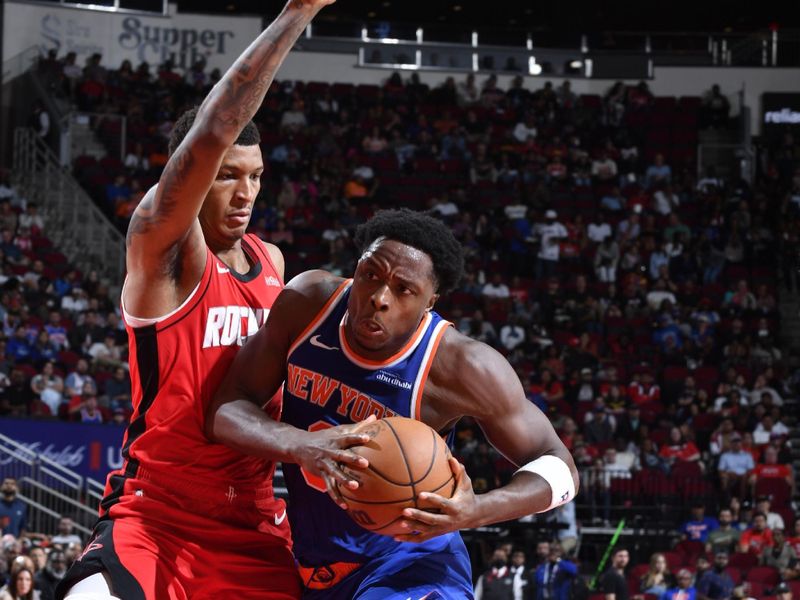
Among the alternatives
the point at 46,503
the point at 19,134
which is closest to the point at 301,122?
the point at 19,134

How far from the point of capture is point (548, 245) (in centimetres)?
2103

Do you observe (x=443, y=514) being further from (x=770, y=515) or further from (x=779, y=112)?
(x=779, y=112)

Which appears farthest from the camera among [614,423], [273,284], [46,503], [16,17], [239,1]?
[239,1]

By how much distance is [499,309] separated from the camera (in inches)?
760

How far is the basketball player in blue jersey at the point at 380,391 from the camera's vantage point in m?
4.05

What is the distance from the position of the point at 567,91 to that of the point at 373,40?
4308mm

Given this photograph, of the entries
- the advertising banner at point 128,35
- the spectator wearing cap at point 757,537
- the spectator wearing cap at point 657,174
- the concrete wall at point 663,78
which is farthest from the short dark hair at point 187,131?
the concrete wall at point 663,78

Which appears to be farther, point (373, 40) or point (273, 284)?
point (373, 40)

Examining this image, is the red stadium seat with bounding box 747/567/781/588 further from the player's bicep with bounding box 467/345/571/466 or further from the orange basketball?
the orange basketball

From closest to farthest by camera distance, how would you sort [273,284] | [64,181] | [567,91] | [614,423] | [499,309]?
[273,284] → [614,423] → [499,309] → [64,181] → [567,91]

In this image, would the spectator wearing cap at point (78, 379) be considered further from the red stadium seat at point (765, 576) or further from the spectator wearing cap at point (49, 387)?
the red stadium seat at point (765, 576)

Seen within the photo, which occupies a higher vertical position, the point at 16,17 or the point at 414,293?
the point at 16,17

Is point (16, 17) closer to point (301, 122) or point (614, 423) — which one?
point (301, 122)

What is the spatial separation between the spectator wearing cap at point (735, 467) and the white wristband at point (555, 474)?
12185mm
